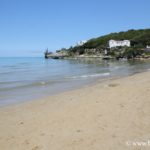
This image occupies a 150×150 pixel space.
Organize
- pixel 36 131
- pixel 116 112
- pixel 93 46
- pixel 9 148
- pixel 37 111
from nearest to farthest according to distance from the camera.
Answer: pixel 9 148 → pixel 36 131 → pixel 116 112 → pixel 37 111 → pixel 93 46

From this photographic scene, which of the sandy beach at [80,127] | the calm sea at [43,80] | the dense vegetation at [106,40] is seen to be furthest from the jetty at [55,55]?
the sandy beach at [80,127]

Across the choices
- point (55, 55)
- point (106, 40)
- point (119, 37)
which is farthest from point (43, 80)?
point (119, 37)

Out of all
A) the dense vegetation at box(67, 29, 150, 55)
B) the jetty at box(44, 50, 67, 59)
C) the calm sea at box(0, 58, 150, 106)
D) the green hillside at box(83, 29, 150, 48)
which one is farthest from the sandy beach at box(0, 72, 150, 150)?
the jetty at box(44, 50, 67, 59)

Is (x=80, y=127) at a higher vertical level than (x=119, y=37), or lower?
lower

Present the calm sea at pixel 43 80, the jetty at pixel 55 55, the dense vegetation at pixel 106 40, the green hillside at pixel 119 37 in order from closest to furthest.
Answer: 1. the calm sea at pixel 43 80
2. the dense vegetation at pixel 106 40
3. the green hillside at pixel 119 37
4. the jetty at pixel 55 55

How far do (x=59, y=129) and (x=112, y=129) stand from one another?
1310 millimetres

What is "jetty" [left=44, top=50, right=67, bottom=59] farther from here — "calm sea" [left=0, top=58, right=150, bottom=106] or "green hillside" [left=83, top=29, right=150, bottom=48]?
"calm sea" [left=0, top=58, right=150, bottom=106]

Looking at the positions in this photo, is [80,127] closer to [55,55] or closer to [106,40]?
[55,55]

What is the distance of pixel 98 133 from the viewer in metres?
6.00

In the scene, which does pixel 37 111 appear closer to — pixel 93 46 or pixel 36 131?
pixel 36 131

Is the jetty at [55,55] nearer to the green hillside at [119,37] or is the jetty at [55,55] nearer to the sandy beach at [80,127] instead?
the green hillside at [119,37]

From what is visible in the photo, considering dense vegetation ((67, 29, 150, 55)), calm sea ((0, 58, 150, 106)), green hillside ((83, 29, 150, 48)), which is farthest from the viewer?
green hillside ((83, 29, 150, 48))

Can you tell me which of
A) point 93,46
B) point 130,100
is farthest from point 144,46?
point 130,100

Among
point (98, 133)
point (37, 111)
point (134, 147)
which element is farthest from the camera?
point (37, 111)
